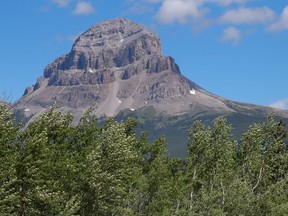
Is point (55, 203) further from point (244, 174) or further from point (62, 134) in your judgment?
point (244, 174)

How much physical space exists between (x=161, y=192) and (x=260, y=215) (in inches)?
722

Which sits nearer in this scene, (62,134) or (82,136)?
(62,134)

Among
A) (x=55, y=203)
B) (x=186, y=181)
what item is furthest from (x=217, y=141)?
(x=55, y=203)

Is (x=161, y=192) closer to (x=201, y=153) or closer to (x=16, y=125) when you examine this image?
(x=201, y=153)

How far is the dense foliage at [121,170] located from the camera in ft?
138

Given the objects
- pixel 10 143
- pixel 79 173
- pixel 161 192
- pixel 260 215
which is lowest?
pixel 260 215

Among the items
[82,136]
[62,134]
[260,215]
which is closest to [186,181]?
[260,215]

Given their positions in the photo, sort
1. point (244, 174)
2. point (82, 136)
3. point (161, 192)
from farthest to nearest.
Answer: point (244, 174)
point (161, 192)
point (82, 136)

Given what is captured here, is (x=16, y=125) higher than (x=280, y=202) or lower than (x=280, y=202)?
higher

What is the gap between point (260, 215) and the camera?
262 feet

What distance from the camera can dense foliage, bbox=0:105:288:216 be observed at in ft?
138

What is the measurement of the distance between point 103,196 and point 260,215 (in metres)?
38.5

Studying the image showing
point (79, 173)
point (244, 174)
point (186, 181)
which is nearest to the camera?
point (79, 173)

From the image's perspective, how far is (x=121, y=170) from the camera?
166 ft
